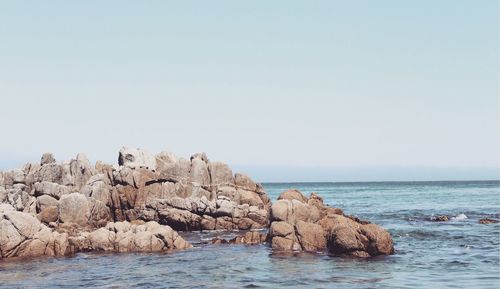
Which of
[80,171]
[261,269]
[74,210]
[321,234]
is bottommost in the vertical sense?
[261,269]

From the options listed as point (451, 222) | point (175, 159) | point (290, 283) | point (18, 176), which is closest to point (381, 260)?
point (290, 283)

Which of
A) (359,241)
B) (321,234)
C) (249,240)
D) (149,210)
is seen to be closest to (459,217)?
(321,234)

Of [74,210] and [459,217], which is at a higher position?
[74,210]

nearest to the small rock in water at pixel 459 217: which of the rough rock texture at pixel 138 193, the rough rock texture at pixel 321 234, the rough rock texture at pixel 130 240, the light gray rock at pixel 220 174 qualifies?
the rough rock texture at pixel 138 193

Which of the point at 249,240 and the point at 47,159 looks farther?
the point at 47,159

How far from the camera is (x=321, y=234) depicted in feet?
139

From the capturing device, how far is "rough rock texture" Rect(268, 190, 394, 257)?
38.9 meters

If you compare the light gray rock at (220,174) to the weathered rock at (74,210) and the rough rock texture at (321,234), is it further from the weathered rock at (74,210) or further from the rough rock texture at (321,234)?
the rough rock texture at (321,234)

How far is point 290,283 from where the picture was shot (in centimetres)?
3039

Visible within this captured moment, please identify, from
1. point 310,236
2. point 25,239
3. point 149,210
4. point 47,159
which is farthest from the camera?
point 47,159

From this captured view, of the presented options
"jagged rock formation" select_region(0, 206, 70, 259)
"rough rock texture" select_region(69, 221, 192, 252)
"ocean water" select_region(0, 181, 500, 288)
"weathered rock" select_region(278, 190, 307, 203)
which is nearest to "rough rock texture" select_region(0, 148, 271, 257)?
"weathered rock" select_region(278, 190, 307, 203)

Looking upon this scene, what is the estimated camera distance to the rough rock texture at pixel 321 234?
128ft

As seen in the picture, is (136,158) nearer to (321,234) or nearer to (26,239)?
(26,239)

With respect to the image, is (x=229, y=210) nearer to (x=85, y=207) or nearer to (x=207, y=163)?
(x=207, y=163)
